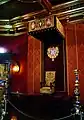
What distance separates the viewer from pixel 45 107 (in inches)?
243

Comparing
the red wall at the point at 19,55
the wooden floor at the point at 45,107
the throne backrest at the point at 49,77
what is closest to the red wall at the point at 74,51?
the throne backrest at the point at 49,77

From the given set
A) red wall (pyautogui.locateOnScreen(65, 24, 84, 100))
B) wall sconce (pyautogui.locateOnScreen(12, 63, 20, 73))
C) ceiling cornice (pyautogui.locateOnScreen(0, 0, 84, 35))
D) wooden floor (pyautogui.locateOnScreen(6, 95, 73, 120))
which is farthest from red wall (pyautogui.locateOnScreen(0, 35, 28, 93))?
red wall (pyautogui.locateOnScreen(65, 24, 84, 100))

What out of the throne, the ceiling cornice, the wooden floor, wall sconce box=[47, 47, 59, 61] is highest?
the ceiling cornice

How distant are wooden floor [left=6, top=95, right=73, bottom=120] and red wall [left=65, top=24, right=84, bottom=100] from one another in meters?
0.84

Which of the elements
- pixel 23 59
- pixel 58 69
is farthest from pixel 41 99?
pixel 23 59

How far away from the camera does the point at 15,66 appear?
838 cm

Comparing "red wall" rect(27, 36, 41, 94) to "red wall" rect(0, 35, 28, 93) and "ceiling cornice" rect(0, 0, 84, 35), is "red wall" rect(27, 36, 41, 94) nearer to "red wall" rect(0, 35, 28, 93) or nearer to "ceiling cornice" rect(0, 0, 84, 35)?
"red wall" rect(0, 35, 28, 93)

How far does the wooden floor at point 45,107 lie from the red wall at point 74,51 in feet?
2.77

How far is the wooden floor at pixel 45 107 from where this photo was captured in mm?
5779

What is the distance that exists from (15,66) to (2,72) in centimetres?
71

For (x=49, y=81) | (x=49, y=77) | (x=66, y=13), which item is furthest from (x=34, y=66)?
(x=66, y=13)

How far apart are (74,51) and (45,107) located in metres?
2.33

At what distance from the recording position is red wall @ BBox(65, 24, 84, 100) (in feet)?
21.4

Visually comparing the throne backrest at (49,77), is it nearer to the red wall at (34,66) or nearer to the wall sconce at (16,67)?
the red wall at (34,66)
